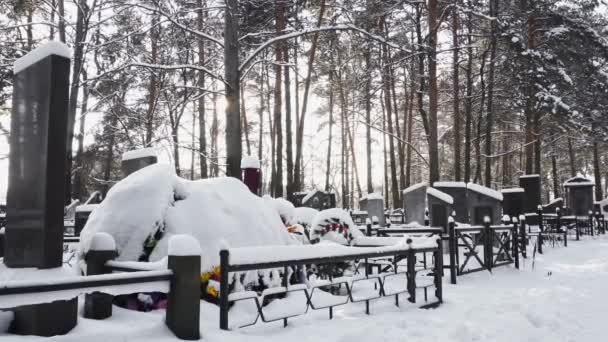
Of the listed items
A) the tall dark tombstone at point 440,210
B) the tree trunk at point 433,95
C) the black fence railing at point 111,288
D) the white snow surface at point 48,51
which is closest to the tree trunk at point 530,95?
the tree trunk at point 433,95

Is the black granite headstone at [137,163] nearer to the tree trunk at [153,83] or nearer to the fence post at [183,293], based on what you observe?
the fence post at [183,293]

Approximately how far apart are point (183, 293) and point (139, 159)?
24.0ft

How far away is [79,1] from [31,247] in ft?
40.0

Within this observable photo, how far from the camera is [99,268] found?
201 inches

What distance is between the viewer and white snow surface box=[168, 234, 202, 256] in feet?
13.7

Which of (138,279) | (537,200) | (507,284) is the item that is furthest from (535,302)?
(537,200)

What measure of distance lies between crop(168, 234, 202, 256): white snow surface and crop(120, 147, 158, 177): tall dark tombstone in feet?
22.2

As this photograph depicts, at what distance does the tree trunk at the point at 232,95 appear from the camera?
1081cm

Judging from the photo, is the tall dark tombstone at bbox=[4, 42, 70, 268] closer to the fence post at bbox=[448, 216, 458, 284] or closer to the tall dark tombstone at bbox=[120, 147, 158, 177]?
the tall dark tombstone at bbox=[120, 147, 158, 177]

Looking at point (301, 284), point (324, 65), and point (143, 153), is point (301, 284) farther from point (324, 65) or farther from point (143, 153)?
point (324, 65)

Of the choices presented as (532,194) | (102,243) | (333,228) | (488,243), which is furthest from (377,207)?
(102,243)

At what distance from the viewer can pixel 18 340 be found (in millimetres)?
3367

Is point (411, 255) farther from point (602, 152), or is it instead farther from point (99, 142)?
point (602, 152)

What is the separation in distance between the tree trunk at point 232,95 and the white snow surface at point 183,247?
21.3 ft
